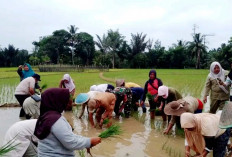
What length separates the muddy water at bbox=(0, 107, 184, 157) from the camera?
409cm

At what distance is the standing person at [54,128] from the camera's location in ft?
7.14

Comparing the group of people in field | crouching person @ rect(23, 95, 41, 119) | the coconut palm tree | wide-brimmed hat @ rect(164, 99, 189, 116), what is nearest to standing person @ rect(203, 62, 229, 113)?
the group of people in field

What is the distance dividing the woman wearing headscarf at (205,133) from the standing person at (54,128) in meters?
1.58

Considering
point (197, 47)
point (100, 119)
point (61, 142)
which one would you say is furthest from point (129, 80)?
point (197, 47)

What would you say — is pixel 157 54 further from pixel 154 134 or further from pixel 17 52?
pixel 154 134

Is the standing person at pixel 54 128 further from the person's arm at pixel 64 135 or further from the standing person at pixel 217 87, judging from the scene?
the standing person at pixel 217 87

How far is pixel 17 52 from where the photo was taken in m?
39.9

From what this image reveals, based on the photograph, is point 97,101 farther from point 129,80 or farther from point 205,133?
point 129,80

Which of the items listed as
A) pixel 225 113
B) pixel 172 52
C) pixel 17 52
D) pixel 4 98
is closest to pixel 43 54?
pixel 17 52

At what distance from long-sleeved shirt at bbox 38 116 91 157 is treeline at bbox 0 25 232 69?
33.6 m

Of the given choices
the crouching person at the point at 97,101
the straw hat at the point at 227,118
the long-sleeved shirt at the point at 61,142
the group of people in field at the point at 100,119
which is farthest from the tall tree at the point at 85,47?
the long-sleeved shirt at the point at 61,142

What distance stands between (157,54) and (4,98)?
29356 millimetres

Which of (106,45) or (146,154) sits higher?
(106,45)

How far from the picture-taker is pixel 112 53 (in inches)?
1537
